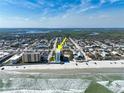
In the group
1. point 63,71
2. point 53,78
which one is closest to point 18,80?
point 53,78

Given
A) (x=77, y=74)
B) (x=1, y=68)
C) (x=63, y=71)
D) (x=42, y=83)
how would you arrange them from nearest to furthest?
(x=42, y=83), (x=77, y=74), (x=63, y=71), (x=1, y=68)

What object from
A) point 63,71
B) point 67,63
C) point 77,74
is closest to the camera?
point 77,74

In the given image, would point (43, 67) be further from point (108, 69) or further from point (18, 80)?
point (108, 69)

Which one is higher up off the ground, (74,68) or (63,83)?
(63,83)

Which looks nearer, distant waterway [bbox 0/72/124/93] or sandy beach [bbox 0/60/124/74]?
distant waterway [bbox 0/72/124/93]

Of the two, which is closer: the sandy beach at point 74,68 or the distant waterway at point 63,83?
the distant waterway at point 63,83

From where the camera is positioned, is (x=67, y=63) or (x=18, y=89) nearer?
(x=18, y=89)

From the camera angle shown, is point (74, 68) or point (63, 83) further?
point (74, 68)

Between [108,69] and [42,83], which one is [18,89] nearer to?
[42,83]
